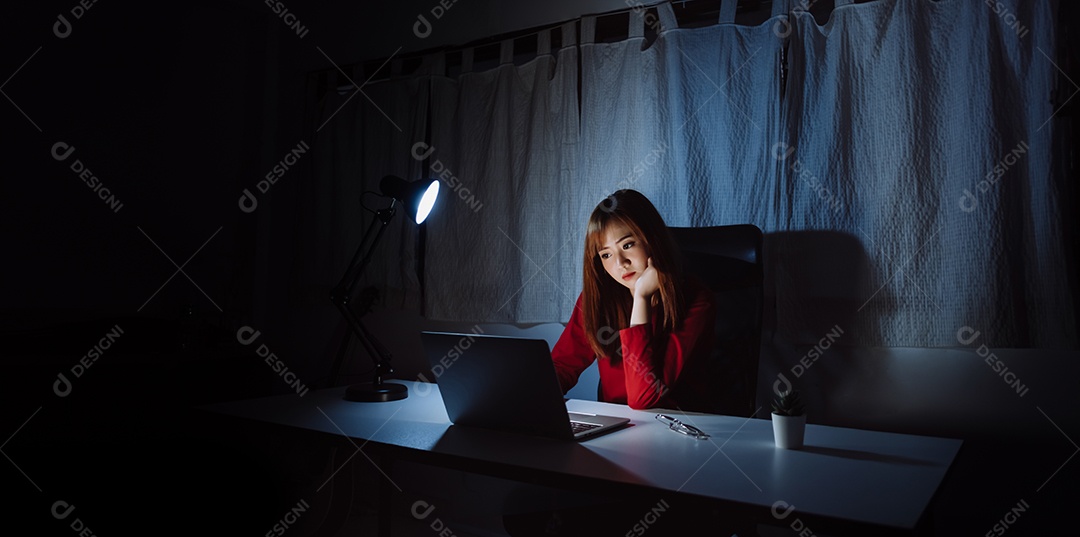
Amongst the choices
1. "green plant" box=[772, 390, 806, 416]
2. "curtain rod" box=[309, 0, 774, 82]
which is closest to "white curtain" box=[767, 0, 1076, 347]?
"curtain rod" box=[309, 0, 774, 82]

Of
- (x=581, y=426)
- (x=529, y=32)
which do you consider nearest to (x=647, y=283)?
(x=581, y=426)

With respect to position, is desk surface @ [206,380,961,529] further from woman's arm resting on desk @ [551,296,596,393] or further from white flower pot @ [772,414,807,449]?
woman's arm resting on desk @ [551,296,596,393]

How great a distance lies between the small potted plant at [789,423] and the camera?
1159mm

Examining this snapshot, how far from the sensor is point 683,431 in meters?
1.29

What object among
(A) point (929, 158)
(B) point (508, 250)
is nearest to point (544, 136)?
(B) point (508, 250)

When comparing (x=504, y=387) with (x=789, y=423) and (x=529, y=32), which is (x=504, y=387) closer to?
(x=789, y=423)

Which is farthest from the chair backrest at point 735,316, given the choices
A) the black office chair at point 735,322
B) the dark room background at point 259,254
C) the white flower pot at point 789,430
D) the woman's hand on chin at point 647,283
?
the white flower pot at point 789,430

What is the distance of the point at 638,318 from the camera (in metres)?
1.70

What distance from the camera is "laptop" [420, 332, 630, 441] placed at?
1.15m

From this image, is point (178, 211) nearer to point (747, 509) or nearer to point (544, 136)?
point (544, 136)

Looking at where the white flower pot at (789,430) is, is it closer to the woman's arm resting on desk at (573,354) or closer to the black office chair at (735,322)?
the black office chair at (735,322)

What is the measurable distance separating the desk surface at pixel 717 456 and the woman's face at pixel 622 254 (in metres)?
0.45

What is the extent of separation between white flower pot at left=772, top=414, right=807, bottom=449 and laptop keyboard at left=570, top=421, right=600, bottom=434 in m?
0.33

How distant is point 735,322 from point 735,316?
0.02 metres
